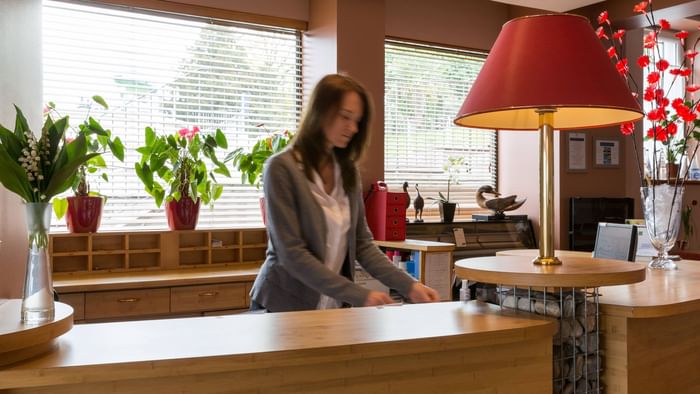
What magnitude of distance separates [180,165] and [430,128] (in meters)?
2.24

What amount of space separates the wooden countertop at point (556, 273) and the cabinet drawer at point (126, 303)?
2212 millimetres

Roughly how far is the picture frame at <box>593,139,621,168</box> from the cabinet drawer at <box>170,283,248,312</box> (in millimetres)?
3214

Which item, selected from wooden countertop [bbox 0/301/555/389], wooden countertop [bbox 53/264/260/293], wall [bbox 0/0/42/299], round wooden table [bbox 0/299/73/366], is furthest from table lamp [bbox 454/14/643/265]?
wooden countertop [bbox 53/264/260/293]

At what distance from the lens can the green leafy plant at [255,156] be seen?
4.14m

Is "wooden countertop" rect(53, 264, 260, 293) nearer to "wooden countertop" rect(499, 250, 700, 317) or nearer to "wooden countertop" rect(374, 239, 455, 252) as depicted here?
"wooden countertop" rect(374, 239, 455, 252)

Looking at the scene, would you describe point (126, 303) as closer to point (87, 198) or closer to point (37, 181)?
point (87, 198)

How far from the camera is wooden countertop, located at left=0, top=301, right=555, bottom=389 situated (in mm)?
1063

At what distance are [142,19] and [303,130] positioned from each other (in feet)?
8.36

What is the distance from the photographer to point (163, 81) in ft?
13.8

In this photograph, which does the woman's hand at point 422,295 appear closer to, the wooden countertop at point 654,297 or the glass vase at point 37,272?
the wooden countertop at point 654,297

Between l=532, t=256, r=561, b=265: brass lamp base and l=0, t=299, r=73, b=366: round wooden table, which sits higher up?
l=532, t=256, r=561, b=265: brass lamp base

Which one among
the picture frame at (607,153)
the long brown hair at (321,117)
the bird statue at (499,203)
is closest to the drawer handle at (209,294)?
the long brown hair at (321,117)

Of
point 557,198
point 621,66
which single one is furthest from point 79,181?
point 557,198

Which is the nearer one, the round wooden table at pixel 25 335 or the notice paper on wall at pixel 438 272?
the round wooden table at pixel 25 335
